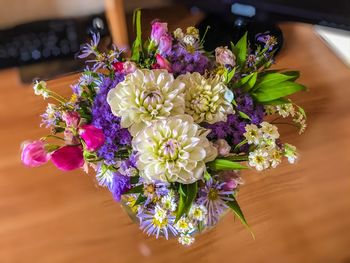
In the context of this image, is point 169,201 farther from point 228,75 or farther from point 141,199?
point 228,75

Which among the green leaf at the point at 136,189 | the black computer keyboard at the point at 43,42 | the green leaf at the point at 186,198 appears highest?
the green leaf at the point at 186,198

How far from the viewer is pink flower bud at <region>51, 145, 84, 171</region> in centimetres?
56

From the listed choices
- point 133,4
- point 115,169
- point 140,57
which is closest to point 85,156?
point 115,169

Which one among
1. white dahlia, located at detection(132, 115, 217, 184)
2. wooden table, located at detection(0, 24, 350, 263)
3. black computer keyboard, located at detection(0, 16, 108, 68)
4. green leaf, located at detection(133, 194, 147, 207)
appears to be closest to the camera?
white dahlia, located at detection(132, 115, 217, 184)

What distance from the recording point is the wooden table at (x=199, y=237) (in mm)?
789

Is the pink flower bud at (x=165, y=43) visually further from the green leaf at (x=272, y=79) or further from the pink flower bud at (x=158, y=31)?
Result: the green leaf at (x=272, y=79)

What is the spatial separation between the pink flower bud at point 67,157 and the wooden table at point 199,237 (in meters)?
0.26

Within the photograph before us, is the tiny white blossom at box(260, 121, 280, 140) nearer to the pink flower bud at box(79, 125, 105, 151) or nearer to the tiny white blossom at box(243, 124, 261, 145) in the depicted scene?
the tiny white blossom at box(243, 124, 261, 145)

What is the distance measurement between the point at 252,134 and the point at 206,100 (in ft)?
0.24

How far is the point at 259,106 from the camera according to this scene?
0.65m

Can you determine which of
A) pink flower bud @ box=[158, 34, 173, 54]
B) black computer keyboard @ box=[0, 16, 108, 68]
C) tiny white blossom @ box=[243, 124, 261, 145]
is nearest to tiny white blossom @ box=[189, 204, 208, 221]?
tiny white blossom @ box=[243, 124, 261, 145]

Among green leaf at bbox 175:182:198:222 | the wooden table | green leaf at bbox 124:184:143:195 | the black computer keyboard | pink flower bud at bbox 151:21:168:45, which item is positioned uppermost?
pink flower bud at bbox 151:21:168:45

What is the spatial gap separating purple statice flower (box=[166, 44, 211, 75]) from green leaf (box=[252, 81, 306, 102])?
0.08 metres

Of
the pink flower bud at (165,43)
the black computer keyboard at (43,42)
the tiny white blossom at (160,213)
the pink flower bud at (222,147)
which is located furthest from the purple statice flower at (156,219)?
the black computer keyboard at (43,42)
